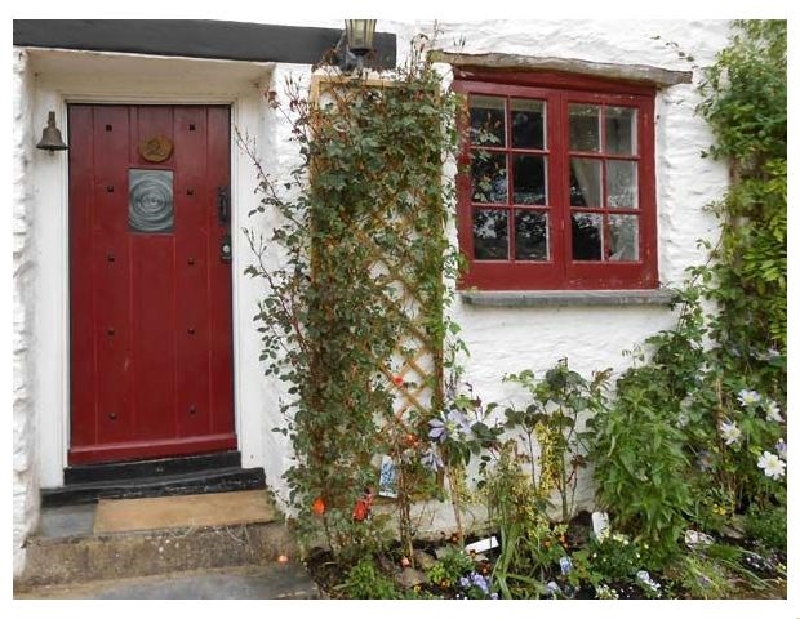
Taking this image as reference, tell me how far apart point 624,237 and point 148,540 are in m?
3.18

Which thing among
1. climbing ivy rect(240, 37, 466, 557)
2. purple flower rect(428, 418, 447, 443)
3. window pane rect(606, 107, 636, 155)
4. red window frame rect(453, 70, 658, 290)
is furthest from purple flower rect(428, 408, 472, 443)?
window pane rect(606, 107, 636, 155)

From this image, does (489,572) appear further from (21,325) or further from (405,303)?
(21,325)

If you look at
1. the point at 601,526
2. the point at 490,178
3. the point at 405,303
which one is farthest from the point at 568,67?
the point at 601,526

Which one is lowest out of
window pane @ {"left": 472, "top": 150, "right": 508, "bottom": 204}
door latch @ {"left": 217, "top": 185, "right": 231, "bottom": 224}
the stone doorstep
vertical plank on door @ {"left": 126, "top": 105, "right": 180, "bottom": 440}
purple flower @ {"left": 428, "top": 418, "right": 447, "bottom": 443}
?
the stone doorstep

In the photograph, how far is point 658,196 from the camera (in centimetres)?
407

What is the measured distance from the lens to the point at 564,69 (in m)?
3.77

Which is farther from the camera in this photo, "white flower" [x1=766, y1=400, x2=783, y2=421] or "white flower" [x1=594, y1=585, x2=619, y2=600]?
"white flower" [x1=766, y1=400, x2=783, y2=421]

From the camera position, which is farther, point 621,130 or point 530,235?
point 621,130

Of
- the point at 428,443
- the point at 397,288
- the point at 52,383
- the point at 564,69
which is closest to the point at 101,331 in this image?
the point at 52,383

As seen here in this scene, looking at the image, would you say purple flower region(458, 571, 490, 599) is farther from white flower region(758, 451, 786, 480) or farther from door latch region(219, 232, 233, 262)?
door latch region(219, 232, 233, 262)

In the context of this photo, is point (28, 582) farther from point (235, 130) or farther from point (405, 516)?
point (235, 130)

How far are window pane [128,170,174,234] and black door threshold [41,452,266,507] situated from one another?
1298 millimetres

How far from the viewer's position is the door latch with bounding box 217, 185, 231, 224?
3684mm
